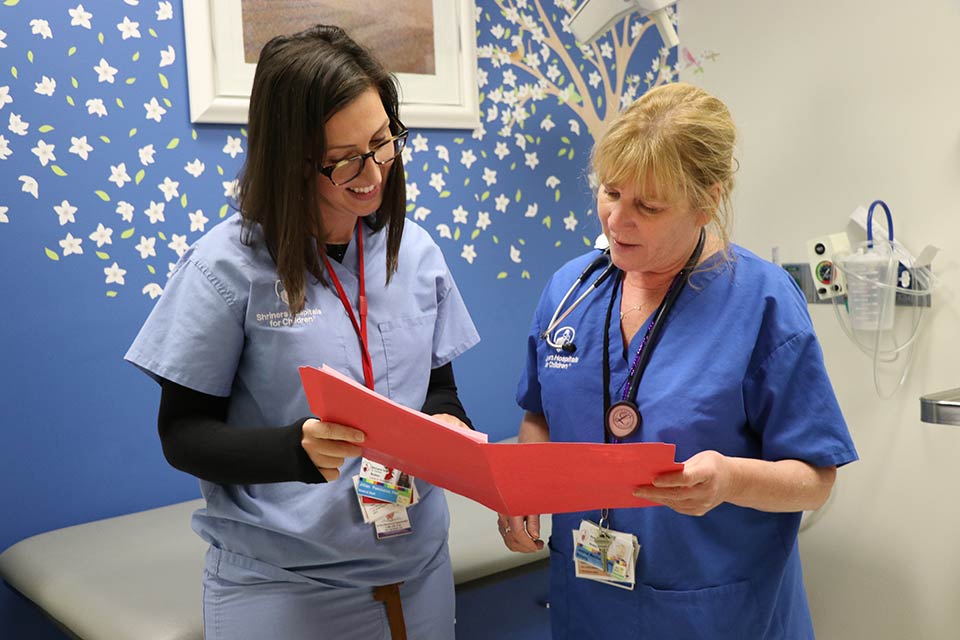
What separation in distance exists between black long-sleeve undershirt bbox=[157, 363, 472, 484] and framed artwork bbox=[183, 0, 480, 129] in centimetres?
109

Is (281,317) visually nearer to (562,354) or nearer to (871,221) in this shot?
(562,354)

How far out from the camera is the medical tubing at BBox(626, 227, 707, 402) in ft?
4.32

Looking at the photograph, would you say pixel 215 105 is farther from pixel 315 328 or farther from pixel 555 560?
pixel 555 560

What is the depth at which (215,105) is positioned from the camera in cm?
217

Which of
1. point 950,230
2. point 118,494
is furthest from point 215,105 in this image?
point 950,230

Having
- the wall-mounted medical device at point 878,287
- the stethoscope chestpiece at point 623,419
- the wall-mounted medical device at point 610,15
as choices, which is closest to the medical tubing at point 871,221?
Result: the wall-mounted medical device at point 878,287

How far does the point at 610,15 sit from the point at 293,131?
5.03ft

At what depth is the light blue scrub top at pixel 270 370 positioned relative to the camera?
1281mm

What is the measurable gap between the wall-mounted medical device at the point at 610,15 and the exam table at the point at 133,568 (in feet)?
4.53

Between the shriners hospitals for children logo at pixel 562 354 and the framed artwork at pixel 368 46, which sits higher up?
the framed artwork at pixel 368 46

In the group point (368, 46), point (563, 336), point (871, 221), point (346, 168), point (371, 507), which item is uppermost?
point (368, 46)

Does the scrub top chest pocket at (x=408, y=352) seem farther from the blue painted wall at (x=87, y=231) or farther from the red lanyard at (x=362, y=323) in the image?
the blue painted wall at (x=87, y=231)

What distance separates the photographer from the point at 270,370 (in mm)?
1299

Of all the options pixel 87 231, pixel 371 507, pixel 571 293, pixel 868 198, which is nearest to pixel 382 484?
pixel 371 507
